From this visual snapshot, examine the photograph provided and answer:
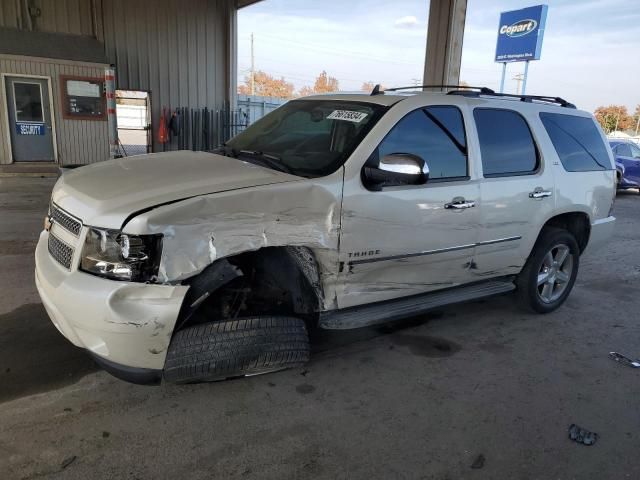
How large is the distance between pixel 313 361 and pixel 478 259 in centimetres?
158

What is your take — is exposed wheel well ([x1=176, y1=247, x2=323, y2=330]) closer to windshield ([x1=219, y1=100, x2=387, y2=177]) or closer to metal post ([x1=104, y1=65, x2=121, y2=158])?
windshield ([x1=219, y1=100, x2=387, y2=177])

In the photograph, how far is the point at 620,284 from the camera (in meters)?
6.00

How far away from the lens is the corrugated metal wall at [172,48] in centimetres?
1460

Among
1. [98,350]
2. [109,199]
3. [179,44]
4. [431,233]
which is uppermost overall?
[179,44]

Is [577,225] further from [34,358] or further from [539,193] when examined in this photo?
[34,358]

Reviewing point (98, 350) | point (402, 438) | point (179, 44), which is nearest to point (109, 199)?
point (98, 350)

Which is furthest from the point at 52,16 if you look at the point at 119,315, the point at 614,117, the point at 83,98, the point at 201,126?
the point at 614,117

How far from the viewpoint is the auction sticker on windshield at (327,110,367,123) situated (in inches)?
139

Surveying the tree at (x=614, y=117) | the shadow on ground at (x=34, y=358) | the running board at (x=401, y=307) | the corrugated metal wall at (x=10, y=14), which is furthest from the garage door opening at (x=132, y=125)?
→ the tree at (x=614, y=117)

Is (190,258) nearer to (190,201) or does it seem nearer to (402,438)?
(190,201)

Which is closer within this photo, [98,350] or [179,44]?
[98,350]

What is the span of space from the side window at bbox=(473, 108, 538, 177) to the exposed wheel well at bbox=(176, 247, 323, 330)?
1728 mm

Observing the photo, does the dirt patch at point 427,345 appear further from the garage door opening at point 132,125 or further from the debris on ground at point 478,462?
the garage door opening at point 132,125

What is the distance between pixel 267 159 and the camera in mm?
3471
